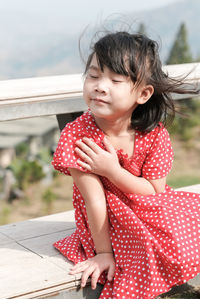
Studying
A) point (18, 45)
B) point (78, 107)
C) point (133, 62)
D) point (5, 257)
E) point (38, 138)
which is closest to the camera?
point (133, 62)

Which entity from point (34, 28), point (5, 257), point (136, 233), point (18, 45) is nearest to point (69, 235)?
point (5, 257)

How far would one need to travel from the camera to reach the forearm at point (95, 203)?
1935mm

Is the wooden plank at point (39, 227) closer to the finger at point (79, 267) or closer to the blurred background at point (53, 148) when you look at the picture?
the finger at point (79, 267)

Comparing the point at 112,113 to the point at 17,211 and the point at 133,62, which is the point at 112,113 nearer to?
the point at 133,62

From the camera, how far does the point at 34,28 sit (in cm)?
11331

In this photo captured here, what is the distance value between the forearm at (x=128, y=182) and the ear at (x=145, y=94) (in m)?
0.27

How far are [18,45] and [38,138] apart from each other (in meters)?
90.3

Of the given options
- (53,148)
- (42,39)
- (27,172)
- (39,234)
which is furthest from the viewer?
(42,39)

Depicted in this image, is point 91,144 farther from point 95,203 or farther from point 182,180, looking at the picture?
point 182,180

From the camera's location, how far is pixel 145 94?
1966mm

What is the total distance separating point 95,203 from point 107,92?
1.40ft

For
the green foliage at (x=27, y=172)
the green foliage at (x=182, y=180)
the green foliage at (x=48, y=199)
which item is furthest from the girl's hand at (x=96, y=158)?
the green foliage at (x=27, y=172)

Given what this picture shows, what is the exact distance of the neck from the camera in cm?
200

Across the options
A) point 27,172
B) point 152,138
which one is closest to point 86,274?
point 152,138
